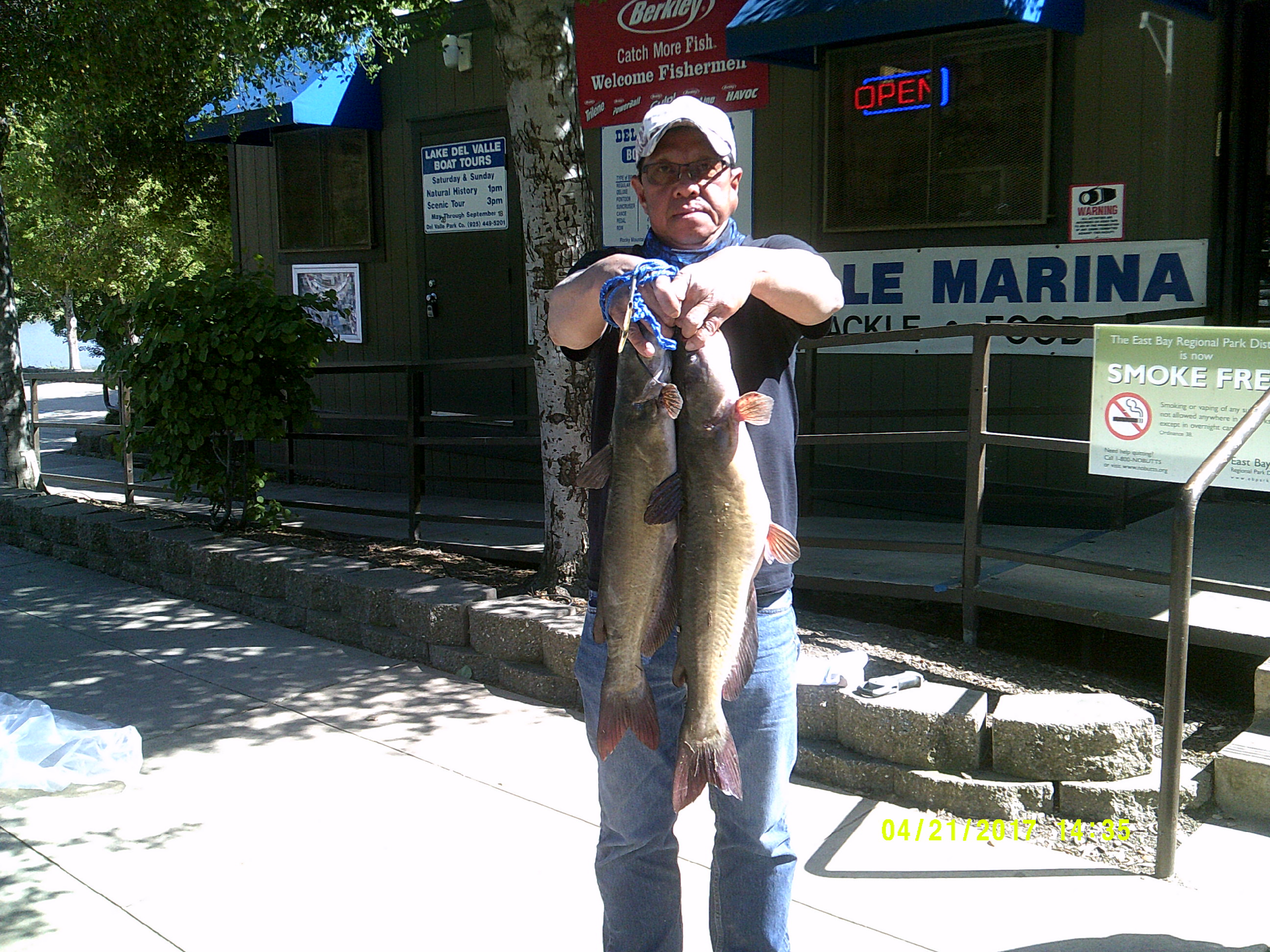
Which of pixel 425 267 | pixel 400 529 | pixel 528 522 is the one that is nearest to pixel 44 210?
pixel 425 267

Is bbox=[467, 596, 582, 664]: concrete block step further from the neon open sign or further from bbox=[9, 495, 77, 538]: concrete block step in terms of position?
bbox=[9, 495, 77, 538]: concrete block step

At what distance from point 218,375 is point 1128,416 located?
17.4ft

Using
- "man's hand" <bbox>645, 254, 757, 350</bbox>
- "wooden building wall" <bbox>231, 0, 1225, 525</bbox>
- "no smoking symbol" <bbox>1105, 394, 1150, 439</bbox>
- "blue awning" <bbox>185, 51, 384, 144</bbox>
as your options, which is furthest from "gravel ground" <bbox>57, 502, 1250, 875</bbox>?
"blue awning" <bbox>185, 51, 384, 144</bbox>

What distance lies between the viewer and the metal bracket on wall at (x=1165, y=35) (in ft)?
22.5

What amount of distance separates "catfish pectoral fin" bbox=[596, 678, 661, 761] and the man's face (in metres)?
0.88

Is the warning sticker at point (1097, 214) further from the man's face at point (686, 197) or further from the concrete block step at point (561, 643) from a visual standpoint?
the man's face at point (686, 197)

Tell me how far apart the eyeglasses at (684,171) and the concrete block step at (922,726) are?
2278 millimetres

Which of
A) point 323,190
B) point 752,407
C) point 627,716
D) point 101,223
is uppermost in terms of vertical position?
point 101,223

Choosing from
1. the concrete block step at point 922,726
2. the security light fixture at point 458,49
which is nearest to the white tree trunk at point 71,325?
the security light fixture at point 458,49

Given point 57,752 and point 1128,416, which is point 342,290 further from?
point 1128,416

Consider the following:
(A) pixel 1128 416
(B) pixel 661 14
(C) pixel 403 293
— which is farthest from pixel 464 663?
(C) pixel 403 293

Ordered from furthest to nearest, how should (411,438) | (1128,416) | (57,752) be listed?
(411,438) → (57,752) → (1128,416)

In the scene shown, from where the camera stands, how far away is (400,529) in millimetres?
8547

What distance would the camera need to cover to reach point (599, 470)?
7.24 feet
